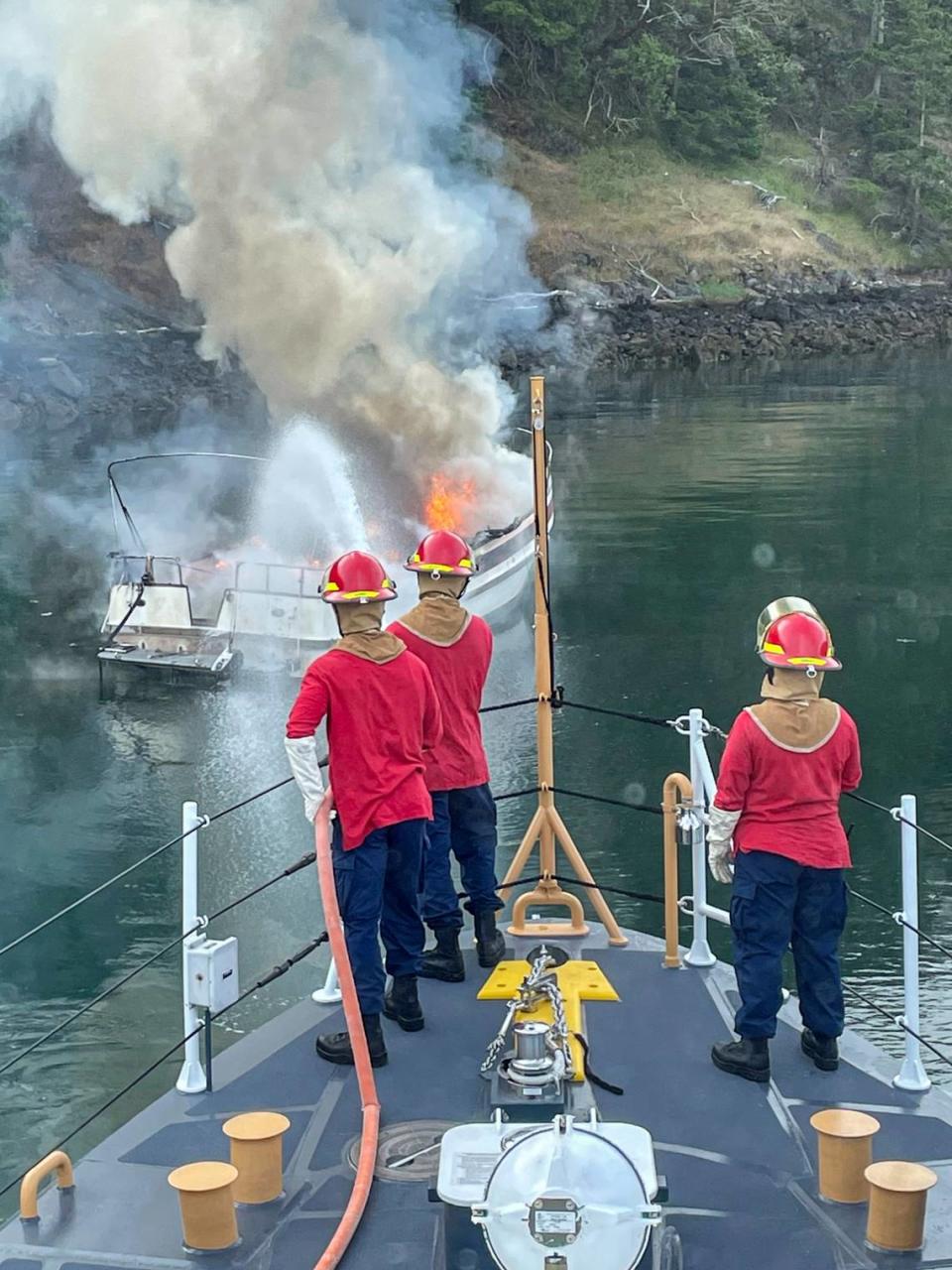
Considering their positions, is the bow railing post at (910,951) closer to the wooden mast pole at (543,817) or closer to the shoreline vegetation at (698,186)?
the wooden mast pole at (543,817)

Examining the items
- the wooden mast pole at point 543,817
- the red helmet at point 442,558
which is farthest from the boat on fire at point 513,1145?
the red helmet at point 442,558

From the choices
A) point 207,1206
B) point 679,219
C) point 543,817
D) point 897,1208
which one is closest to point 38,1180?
point 207,1206

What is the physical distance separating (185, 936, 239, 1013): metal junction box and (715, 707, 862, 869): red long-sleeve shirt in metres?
2.02

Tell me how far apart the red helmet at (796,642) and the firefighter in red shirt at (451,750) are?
1.33m

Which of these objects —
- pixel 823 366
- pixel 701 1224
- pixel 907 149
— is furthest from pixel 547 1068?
pixel 907 149

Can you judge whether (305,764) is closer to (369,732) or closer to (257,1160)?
(369,732)

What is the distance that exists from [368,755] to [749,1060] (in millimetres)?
1909

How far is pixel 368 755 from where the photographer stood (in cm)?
625

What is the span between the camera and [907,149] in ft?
247

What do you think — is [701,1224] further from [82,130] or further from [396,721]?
[82,130]

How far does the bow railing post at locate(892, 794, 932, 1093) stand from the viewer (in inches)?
247

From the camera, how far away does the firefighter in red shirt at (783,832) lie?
616 centimetres

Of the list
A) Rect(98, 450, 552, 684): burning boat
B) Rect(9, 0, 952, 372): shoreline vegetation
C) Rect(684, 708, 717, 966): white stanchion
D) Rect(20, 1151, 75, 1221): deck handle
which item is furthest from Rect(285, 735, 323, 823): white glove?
Rect(9, 0, 952, 372): shoreline vegetation

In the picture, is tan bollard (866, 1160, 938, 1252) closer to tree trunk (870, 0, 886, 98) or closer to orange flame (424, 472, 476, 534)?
orange flame (424, 472, 476, 534)
